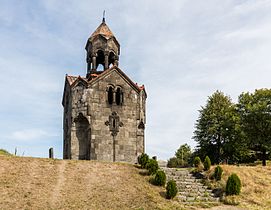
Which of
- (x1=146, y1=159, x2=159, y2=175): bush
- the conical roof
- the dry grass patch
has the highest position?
the conical roof

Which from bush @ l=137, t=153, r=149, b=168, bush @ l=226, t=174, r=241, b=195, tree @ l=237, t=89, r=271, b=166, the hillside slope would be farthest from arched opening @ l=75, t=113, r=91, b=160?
tree @ l=237, t=89, r=271, b=166

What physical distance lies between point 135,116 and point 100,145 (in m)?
4.71

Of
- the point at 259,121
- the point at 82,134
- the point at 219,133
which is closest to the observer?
the point at 82,134

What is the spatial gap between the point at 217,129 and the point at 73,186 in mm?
32849

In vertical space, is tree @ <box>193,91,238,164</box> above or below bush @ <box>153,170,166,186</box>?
above

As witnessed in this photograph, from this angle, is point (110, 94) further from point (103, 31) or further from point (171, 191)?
point (171, 191)

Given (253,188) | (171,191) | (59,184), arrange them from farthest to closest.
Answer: (253,188), (59,184), (171,191)

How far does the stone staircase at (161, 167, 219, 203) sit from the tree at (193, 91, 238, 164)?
899 inches

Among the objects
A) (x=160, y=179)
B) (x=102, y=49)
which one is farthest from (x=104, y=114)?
(x=160, y=179)

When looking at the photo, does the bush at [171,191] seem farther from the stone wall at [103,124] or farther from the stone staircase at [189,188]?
the stone wall at [103,124]

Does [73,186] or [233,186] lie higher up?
[73,186]

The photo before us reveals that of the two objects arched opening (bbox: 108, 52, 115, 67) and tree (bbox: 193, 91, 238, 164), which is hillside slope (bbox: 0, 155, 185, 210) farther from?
tree (bbox: 193, 91, 238, 164)

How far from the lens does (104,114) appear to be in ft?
111

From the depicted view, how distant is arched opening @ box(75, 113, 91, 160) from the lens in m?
33.3
